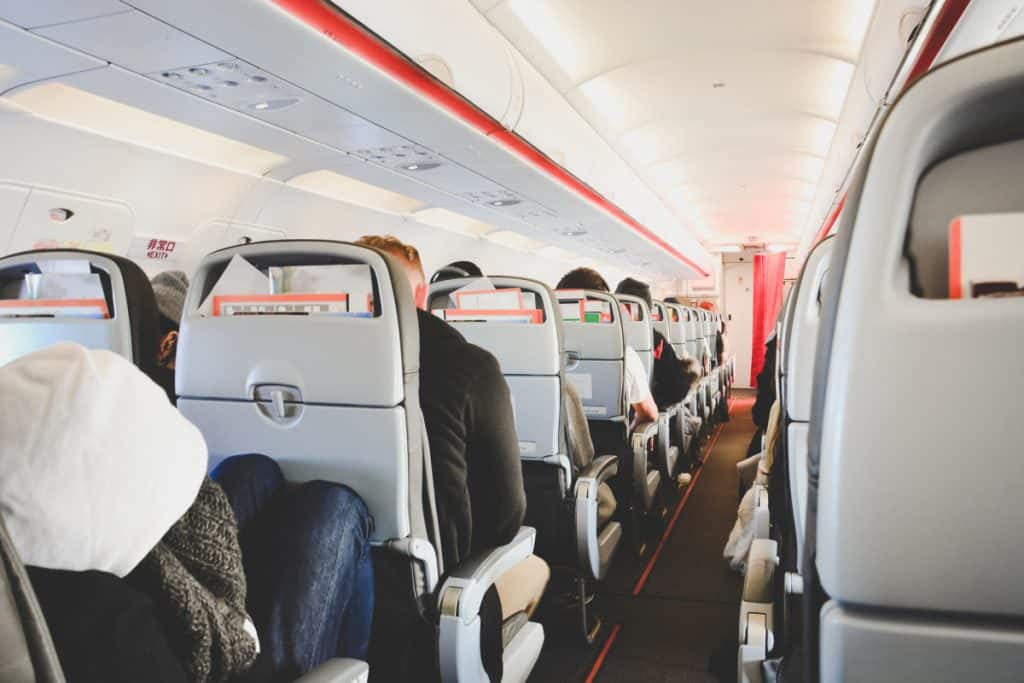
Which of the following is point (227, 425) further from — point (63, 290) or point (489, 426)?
point (63, 290)

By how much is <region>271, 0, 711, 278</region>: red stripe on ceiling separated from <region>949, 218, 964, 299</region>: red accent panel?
105 inches

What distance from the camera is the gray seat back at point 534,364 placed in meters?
2.89

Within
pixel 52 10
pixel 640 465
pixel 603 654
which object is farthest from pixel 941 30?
pixel 52 10

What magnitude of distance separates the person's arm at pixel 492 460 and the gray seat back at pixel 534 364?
673mm

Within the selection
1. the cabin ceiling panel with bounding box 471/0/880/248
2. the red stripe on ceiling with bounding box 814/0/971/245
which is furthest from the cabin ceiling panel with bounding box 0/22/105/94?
the red stripe on ceiling with bounding box 814/0/971/245

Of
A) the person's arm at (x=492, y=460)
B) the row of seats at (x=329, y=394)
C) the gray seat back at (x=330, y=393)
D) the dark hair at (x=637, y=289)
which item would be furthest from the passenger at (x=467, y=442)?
the dark hair at (x=637, y=289)

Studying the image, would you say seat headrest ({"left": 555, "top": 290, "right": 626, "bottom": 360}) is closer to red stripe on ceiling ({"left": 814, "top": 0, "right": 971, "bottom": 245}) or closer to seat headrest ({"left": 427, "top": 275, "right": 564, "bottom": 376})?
seat headrest ({"left": 427, "top": 275, "right": 564, "bottom": 376})

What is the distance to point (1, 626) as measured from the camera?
0.67 metres

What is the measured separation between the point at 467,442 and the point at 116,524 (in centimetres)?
131

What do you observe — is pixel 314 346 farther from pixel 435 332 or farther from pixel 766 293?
pixel 766 293

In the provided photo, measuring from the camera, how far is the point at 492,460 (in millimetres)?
2152

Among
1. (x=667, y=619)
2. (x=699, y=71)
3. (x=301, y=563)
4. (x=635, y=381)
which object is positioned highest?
(x=699, y=71)

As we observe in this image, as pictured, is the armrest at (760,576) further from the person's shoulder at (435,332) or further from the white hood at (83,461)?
the white hood at (83,461)

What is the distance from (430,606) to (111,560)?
1.05m
